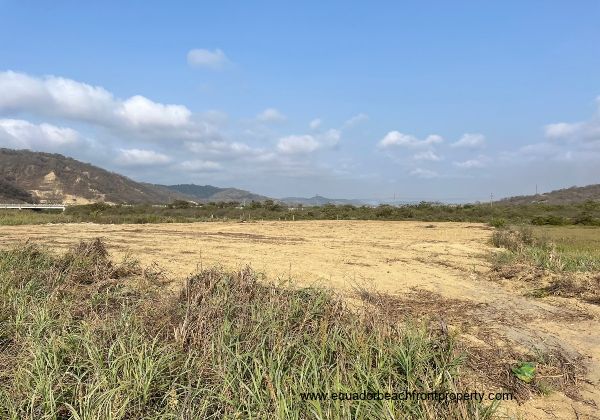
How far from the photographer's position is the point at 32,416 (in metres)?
3.14

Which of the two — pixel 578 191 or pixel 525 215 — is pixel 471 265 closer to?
pixel 525 215

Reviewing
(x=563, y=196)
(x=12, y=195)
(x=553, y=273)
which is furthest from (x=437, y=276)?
(x=563, y=196)

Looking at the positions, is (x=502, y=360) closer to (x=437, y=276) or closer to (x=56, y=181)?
(x=437, y=276)

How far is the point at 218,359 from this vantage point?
3750 millimetres

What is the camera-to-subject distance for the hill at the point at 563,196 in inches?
3354

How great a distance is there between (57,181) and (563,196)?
108574 millimetres

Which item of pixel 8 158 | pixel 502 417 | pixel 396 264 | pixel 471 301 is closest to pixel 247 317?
pixel 502 417

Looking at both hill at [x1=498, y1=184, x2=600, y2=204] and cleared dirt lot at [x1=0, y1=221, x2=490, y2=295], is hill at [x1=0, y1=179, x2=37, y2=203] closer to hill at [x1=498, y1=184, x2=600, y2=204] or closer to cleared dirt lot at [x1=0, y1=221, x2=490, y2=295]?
cleared dirt lot at [x1=0, y1=221, x2=490, y2=295]

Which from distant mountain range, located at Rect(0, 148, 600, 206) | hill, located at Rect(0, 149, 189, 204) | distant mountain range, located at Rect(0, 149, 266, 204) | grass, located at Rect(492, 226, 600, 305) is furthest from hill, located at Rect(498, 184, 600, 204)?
hill, located at Rect(0, 149, 189, 204)

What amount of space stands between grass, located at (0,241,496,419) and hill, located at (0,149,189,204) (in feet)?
292

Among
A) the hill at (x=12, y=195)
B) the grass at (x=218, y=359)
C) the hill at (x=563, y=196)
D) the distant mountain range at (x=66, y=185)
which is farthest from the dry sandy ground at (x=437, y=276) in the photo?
the hill at (x=563, y=196)

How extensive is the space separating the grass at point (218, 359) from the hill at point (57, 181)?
89.0m

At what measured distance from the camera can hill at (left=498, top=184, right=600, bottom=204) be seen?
279 feet

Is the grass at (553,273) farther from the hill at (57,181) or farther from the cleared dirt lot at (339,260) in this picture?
the hill at (57,181)
